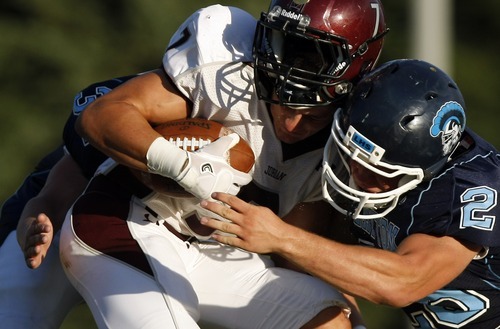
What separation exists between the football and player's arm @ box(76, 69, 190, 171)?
0.07 metres

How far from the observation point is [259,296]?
4488mm

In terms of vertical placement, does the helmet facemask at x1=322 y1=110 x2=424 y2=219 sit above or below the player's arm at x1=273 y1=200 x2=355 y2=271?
above

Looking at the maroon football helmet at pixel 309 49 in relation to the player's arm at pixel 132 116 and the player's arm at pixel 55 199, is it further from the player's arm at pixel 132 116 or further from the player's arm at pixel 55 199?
the player's arm at pixel 55 199

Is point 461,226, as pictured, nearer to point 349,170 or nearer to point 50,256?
point 349,170

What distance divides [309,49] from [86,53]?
23.4ft

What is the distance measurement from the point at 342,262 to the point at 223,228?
1.45ft

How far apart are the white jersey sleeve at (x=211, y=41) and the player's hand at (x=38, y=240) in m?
0.74

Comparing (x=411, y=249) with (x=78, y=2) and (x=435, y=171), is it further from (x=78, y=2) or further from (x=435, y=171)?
(x=78, y=2)

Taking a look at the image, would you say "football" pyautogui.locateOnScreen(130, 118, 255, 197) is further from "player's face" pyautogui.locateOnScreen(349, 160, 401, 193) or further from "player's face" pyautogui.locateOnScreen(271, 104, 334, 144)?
"player's face" pyautogui.locateOnScreen(349, 160, 401, 193)

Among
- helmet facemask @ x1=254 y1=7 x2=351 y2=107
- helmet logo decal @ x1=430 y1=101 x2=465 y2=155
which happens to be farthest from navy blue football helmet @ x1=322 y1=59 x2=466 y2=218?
helmet facemask @ x1=254 y1=7 x2=351 y2=107

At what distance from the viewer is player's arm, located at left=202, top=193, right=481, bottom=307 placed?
12.7 feet

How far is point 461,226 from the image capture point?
4.08 metres

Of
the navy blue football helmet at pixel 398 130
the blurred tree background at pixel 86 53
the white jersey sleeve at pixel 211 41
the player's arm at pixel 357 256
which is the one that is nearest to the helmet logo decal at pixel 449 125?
the navy blue football helmet at pixel 398 130

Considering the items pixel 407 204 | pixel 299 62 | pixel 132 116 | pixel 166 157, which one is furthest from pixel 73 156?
pixel 407 204
